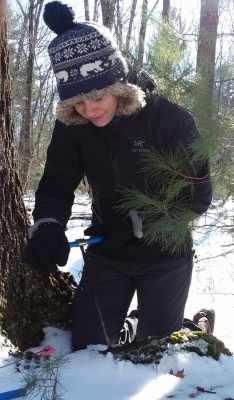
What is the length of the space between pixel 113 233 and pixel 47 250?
0.36 m

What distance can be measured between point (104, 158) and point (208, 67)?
0.57 m

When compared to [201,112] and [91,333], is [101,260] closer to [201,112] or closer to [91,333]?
[91,333]

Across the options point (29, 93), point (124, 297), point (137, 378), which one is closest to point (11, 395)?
point (137, 378)

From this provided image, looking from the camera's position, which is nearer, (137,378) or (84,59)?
(137,378)

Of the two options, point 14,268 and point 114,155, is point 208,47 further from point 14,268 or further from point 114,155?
point 14,268

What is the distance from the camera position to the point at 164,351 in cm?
143

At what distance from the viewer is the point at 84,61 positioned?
148 centimetres

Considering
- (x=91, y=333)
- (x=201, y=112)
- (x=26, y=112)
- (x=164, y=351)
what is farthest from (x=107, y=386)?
(x=26, y=112)

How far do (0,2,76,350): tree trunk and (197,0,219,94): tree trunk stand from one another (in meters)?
0.81

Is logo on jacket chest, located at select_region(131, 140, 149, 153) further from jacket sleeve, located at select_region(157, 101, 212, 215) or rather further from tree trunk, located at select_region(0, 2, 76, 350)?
tree trunk, located at select_region(0, 2, 76, 350)

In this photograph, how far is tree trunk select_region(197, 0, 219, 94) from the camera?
1462mm

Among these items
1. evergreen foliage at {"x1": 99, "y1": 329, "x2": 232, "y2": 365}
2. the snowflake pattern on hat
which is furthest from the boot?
the snowflake pattern on hat

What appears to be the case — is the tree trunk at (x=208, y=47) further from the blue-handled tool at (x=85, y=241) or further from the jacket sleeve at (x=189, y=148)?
the blue-handled tool at (x=85, y=241)

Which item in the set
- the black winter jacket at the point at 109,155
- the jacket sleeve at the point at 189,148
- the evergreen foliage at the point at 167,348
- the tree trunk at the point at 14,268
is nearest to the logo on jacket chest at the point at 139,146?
the black winter jacket at the point at 109,155
